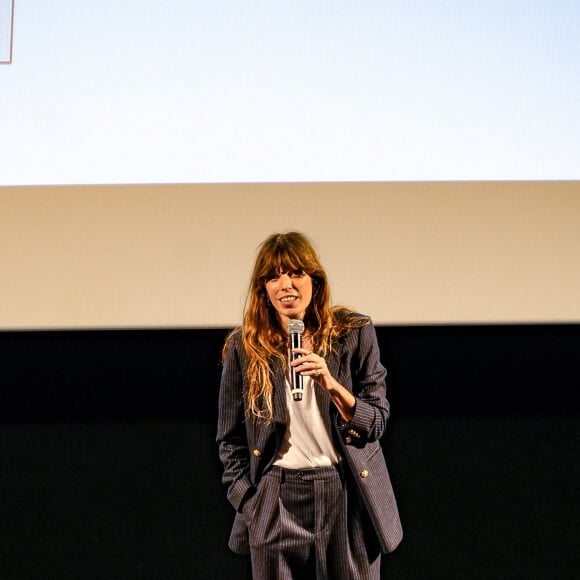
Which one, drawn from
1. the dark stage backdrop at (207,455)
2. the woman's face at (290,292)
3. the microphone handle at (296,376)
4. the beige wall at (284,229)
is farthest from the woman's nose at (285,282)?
the dark stage backdrop at (207,455)

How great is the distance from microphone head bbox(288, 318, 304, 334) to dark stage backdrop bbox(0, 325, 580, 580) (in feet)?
3.80

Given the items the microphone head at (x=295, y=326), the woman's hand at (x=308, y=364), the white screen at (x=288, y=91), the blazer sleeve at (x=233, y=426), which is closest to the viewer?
the woman's hand at (x=308, y=364)

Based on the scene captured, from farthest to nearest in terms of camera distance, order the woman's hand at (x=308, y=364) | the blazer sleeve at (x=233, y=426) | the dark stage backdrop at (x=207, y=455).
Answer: the dark stage backdrop at (x=207, y=455) < the blazer sleeve at (x=233, y=426) < the woman's hand at (x=308, y=364)

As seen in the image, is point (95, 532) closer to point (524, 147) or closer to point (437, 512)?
point (437, 512)

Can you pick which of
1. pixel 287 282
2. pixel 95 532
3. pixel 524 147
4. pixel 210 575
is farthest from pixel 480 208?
pixel 95 532

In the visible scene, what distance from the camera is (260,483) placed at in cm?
166

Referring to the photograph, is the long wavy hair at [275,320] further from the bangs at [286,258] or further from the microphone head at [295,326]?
the microphone head at [295,326]

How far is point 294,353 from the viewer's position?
4.89ft

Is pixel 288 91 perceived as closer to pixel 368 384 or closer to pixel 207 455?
pixel 368 384

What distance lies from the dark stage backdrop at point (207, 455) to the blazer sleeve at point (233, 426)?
97cm

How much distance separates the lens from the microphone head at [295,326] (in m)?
1.55

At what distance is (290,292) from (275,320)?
11 cm

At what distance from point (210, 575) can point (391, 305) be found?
48.2 inches

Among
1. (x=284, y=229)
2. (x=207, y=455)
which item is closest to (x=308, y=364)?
(x=284, y=229)
